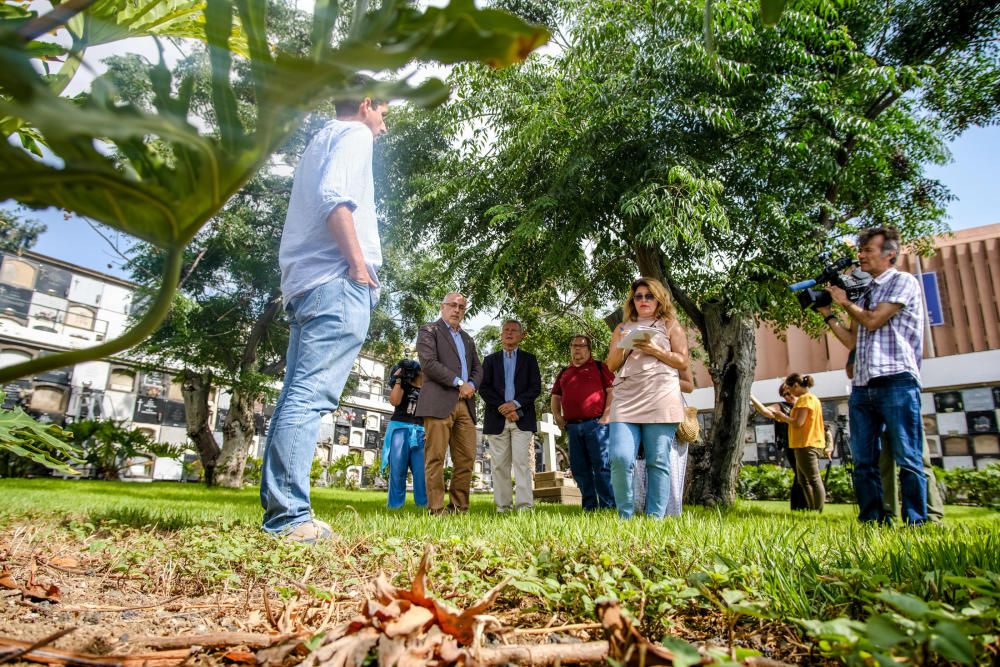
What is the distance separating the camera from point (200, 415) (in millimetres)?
16078

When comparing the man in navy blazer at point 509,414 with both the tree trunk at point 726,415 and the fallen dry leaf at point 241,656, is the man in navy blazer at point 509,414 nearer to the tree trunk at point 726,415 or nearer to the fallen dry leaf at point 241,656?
the tree trunk at point 726,415

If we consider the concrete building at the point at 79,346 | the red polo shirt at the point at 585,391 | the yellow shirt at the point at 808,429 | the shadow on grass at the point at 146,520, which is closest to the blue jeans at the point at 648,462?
the red polo shirt at the point at 585,391

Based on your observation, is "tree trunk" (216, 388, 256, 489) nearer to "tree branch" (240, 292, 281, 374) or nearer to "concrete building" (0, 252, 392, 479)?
"tree branch" (240, 292, 281, 374)

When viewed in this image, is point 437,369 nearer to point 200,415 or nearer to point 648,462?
point 648,462

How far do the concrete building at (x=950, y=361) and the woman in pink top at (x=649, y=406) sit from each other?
1658 cm

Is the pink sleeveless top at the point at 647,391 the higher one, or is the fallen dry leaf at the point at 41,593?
the pink sleeveless top at the point at 647,391

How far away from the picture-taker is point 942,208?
31.8 feet

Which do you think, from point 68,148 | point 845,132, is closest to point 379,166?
point 845,132

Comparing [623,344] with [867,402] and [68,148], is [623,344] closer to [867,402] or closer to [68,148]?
[867,402]

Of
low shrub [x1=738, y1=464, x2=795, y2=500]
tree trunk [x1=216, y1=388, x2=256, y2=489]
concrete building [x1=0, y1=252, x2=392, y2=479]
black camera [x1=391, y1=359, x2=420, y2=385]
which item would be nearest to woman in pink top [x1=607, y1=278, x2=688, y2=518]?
black camera [x1=391, y1=359, x2=420, y2=385]

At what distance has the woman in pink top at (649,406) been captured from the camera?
423 centimetres

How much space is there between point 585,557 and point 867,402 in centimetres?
309

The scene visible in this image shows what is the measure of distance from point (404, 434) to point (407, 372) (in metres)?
0.80

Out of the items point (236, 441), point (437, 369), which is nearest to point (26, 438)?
point (437, 369)
